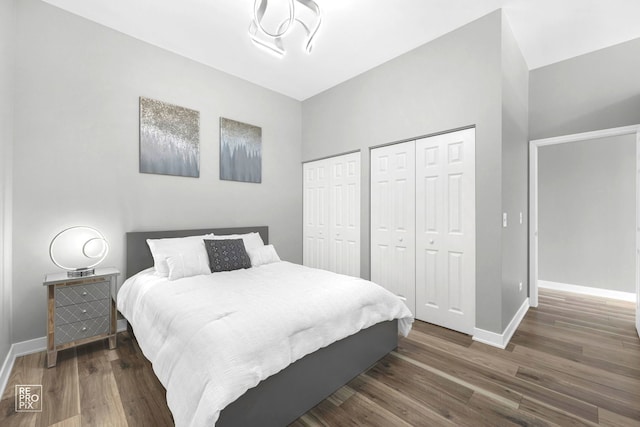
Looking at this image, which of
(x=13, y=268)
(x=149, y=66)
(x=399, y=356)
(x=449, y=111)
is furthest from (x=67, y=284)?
(x=449, y=111)

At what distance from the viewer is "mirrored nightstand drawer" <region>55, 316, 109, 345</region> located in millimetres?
2115

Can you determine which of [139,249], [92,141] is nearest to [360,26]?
[92,141]

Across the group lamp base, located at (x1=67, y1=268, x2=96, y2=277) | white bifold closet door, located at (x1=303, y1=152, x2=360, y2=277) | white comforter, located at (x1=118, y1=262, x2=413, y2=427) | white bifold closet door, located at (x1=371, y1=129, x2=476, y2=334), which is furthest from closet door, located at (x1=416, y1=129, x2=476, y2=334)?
lamp base, located at (x1=67, y1=268, x2=96, y2=277)

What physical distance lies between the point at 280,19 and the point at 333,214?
240cm

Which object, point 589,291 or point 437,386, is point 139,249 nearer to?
point 437,386

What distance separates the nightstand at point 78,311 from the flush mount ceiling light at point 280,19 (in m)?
2.38

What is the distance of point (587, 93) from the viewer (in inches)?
120

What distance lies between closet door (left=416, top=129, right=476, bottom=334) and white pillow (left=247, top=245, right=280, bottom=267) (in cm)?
169

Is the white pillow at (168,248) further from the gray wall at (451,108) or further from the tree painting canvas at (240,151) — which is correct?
the gray wall at (451,108)

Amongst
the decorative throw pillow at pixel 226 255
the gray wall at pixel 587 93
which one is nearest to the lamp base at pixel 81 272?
the decorative throw pillow at pixel 226 255

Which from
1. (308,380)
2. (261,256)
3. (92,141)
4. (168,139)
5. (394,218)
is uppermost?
(168,139)

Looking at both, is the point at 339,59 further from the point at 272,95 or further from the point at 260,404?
the point at 260,404

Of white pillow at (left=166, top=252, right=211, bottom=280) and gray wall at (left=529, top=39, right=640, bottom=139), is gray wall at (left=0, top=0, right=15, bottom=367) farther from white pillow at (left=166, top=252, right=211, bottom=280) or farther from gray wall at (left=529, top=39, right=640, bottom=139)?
gray wall at (left=529, top=39, right=640, bottom=139)

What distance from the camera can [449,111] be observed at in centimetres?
272
